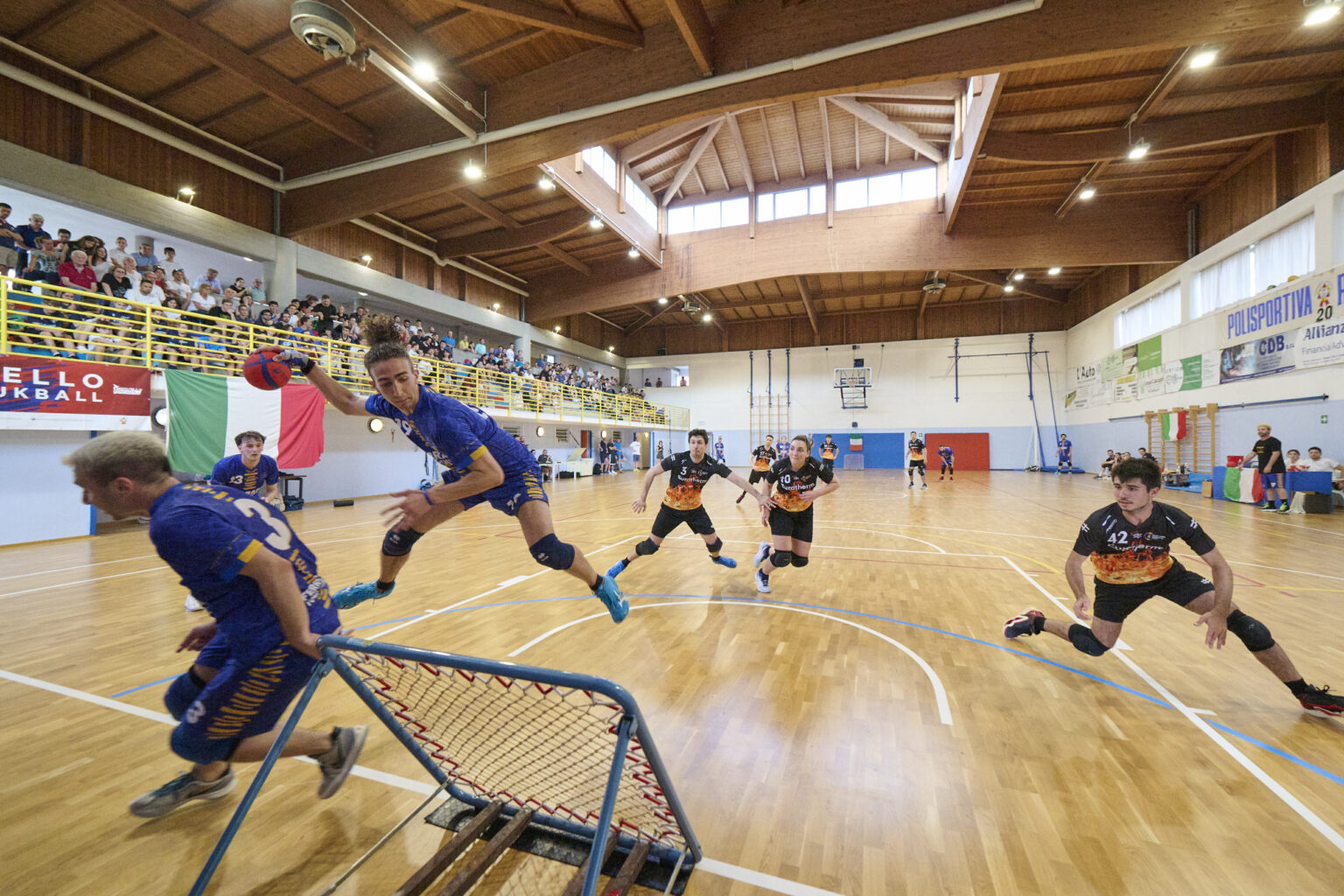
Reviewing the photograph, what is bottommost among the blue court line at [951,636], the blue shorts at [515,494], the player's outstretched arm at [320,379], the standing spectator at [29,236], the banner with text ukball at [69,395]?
the blue court line at [951,636]

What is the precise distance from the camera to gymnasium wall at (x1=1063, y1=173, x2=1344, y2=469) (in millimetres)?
13484

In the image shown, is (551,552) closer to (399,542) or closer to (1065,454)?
(399,542)

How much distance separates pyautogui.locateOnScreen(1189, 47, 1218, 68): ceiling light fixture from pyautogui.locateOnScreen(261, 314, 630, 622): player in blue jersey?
16.9 m

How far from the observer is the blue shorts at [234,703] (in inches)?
88.4

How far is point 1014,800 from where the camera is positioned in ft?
8.98

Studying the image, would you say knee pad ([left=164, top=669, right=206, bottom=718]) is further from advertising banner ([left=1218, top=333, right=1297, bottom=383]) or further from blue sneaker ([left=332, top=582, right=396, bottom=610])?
advertising banner ([left=1218, top=333, right=1297, bottom=383])

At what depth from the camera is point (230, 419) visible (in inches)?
467

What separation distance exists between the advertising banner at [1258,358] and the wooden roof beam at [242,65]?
A: 25.6 metres

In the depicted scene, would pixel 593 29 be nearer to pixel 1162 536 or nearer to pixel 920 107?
pixel 1162 536

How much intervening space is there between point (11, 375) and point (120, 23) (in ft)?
24.4

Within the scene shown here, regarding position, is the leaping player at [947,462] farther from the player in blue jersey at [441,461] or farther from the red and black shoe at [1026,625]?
the player in blue jersey at [441,461]

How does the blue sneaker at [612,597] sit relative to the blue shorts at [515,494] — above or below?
below

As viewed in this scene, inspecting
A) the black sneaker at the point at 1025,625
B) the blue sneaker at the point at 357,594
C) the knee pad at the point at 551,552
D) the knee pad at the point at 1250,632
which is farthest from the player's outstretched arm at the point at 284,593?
the knee pad at the point at 1250,632

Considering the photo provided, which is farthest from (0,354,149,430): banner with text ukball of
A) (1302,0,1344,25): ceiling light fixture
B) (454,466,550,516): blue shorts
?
(1302,0,1344,25): ceiling light fixture
